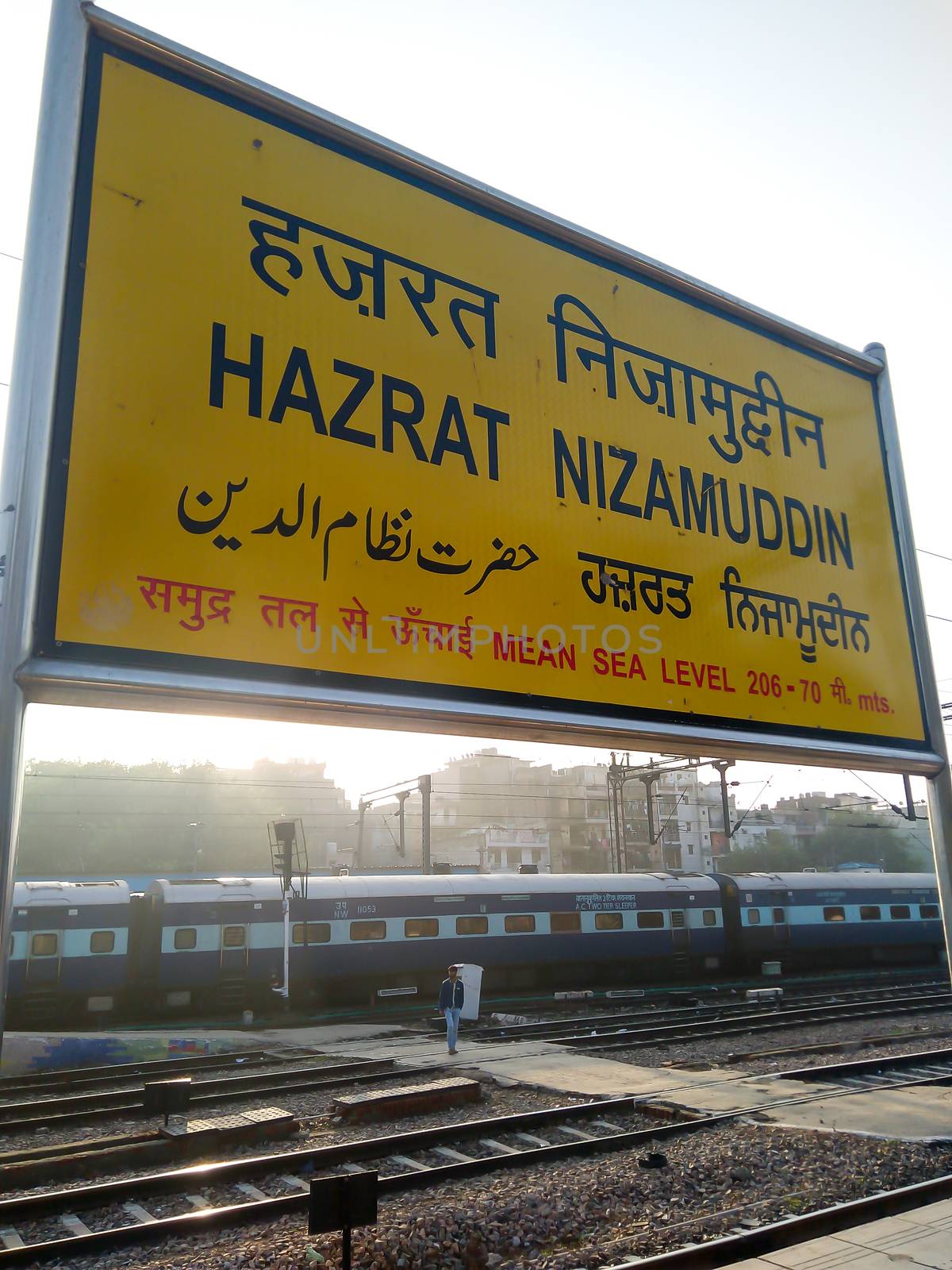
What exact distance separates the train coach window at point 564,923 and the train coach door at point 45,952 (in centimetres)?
1210

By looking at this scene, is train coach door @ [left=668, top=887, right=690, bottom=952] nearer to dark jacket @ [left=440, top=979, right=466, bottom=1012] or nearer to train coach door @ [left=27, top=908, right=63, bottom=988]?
dark jacket @ [left=440, top=979, right=466, bottom=1012]

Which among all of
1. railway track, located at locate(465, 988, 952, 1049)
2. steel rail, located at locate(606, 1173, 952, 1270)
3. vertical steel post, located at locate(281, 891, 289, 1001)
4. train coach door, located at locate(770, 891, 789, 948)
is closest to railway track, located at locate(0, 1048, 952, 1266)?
steel rail, located at locate(606, 1173, 952, 1270)

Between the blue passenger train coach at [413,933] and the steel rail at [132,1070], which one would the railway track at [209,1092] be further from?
the blue passenger train coach at [413,933]

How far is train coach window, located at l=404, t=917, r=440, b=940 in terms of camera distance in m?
23.0

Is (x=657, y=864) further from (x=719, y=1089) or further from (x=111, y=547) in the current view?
(x=111, y=547)

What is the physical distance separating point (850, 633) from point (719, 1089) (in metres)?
11.1

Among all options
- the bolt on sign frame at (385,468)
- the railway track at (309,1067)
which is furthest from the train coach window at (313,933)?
the bolt on sign frame at (385,468)

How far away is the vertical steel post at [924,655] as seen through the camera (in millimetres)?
3479

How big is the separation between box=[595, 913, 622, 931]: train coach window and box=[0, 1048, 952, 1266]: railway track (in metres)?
14.2

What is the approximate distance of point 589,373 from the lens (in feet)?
10.4

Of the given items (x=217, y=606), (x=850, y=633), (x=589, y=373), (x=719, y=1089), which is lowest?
(x=719, y=1089)

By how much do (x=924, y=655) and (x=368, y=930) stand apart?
67.2 feet

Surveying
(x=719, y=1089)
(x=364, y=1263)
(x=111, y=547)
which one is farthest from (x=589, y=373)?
(x=719, y=1089)

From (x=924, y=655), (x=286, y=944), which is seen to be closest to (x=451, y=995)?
(x=286, y=944)
